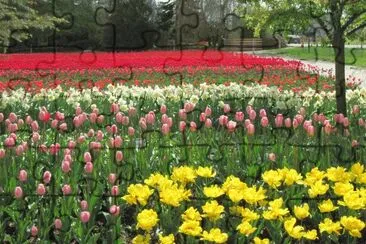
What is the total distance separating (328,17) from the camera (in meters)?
8.97

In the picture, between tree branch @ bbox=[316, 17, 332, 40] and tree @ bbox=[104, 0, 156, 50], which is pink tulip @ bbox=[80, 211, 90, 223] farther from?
tree @ bbox=[104, 0, 156, 50]

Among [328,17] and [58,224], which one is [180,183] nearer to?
[58,224]

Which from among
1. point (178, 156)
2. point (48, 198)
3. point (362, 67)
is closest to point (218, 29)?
point (362, 67)

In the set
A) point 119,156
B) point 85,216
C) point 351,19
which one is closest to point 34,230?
point 85,216

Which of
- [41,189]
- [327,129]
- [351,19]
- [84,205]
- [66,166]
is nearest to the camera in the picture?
[84,205]

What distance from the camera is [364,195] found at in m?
4.32

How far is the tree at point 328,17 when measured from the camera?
8492mm

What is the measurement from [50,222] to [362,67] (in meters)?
21.3

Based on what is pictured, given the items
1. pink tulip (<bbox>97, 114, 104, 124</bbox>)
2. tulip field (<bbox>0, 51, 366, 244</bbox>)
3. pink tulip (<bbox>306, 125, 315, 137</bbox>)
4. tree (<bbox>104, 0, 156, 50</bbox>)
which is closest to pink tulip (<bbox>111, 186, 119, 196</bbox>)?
tulip field (<bbox>0, 51, 366, 244</bbox>)

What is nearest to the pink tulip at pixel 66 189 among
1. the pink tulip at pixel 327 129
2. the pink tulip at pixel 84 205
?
the pink tulip at pixel 84 205

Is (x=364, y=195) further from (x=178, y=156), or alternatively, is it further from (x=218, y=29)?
(x=218, y=29)

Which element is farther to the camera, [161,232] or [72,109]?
[72,109]

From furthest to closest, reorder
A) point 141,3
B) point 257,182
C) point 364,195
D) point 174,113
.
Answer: point 141,3 → point 174,113 → point 257,182 → point 364,195

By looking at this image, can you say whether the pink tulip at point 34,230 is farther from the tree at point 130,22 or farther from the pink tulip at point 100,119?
the tree at point 130,22
